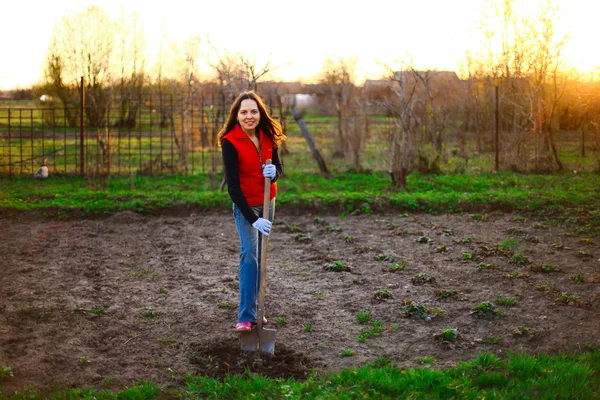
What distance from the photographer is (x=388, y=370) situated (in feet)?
15.5

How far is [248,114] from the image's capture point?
519cm

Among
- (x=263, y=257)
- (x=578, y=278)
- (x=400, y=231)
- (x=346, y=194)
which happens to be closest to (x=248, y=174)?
(x=263, y=257)

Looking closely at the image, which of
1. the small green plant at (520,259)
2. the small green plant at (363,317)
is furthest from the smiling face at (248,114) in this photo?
the small green plant at (520,259)

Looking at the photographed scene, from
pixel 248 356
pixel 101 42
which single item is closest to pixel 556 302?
pixel 248 356

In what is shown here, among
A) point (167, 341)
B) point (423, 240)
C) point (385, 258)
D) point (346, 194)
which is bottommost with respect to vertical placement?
point (167, 341)

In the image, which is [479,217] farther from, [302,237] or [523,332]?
[523,332]

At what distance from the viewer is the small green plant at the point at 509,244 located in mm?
8672

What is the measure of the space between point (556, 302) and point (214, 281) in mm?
3706

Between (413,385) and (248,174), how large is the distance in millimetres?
2082

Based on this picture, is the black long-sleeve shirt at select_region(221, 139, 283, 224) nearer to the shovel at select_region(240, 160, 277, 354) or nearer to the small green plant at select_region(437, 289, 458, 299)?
the shovel at select_region(240, 160, 277, 354)

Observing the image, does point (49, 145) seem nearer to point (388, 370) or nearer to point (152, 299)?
point (152, 299)

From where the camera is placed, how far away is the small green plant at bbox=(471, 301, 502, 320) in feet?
19.6

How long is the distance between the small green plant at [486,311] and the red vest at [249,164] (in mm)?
2339

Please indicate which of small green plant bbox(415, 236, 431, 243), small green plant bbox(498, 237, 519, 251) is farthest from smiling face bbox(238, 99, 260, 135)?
small green plant bbox(498, 237, 519, 251)
